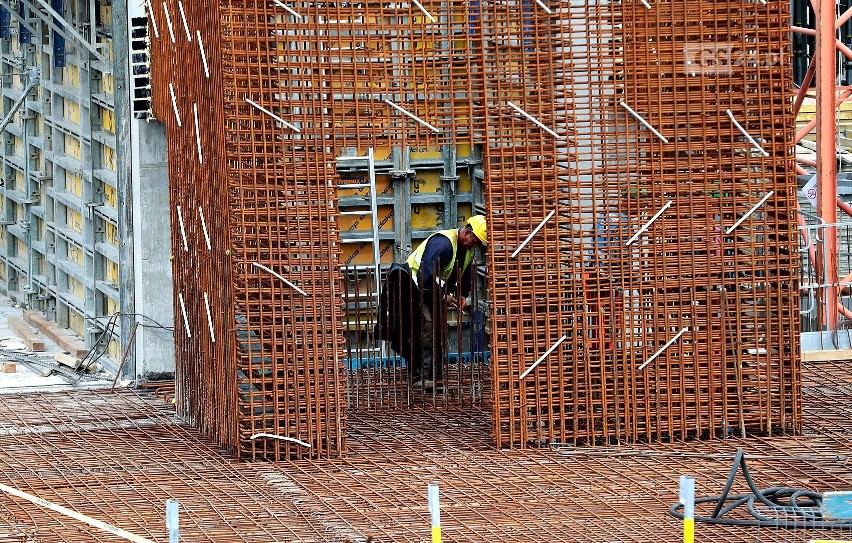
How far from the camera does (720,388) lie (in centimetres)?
1264

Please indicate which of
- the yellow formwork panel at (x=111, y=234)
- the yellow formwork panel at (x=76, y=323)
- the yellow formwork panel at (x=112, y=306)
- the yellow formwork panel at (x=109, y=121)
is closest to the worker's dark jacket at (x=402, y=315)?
the yellow formwork panel at (x=112, y=306)

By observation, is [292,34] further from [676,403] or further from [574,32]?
[676,403]

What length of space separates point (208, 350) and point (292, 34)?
104 inches

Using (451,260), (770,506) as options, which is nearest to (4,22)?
(451,260)

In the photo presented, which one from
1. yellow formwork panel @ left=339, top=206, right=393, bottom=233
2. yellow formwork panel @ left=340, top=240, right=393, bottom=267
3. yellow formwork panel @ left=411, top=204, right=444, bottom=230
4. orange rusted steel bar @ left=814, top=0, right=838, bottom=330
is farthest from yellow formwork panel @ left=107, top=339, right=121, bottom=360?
orange rusted steel bar @ left=814, top=0, right=838, bottom=330

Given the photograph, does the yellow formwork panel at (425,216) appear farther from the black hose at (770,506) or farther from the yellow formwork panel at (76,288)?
the black hose at (770,506)

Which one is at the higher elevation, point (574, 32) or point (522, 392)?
point (574, 32)

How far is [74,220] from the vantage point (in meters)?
19.1

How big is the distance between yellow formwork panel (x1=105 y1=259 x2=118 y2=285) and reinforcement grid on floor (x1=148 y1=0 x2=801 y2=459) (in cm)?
441

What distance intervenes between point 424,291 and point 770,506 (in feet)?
17.8

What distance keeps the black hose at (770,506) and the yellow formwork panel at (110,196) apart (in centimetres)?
819

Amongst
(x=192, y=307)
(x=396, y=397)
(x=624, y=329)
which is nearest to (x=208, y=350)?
(x=192, y=307)

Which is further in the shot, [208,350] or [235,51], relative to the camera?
[208,350]

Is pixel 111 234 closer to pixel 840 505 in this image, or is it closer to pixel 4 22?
pixel 4 22
